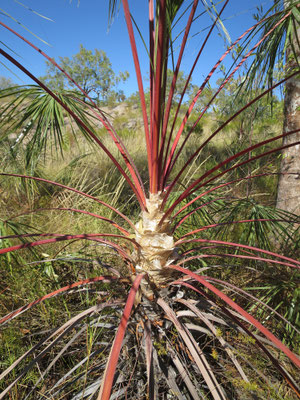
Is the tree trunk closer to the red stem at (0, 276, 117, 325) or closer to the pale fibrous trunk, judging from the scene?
the pale fibrous trunk

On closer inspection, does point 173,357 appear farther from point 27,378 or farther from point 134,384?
point 27,378

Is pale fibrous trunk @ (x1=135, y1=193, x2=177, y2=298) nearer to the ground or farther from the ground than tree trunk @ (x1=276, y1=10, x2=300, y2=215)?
nearer to the ground

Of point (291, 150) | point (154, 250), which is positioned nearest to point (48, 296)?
point (154, 250)

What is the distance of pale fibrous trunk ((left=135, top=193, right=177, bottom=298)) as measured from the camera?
35.0 inches

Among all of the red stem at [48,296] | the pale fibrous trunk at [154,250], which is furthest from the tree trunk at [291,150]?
the red stem at [48,296]

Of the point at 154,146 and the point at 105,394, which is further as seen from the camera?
the point at 154,146

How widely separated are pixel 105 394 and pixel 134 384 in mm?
594

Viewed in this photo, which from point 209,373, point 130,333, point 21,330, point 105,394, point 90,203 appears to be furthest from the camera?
point 90,203

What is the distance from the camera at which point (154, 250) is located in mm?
887

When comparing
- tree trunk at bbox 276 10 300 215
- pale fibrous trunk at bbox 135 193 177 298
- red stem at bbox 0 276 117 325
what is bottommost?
red stem at bbox 0 276 117 325

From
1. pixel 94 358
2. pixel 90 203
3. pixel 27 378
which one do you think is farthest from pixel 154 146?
pixel 90 203

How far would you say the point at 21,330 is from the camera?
3.93ft

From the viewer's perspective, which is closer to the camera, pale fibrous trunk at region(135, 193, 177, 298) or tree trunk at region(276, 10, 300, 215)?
pale fibrous trunk at region(135, 193, 177, 298)

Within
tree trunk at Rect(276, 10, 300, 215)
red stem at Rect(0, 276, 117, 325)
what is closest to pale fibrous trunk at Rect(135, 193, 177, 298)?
red stem at Rect(0, 276, 117, 325)
